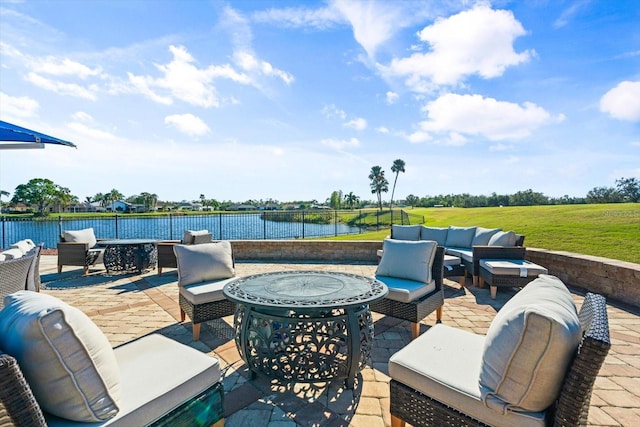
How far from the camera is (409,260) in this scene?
3.36m

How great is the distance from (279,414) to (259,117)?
7.64 m

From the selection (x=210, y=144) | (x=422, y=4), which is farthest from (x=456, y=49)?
(x=210, y=144)

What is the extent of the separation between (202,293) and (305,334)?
1.47 meters

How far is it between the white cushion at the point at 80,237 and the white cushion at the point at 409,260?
5.96 meters

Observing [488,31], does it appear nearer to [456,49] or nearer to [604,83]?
[456,49]

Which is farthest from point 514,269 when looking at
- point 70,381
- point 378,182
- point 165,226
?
point 378,182

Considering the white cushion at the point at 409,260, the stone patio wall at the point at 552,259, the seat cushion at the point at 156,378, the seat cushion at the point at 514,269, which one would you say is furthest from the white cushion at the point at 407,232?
the seat cushion at the point at 156,378

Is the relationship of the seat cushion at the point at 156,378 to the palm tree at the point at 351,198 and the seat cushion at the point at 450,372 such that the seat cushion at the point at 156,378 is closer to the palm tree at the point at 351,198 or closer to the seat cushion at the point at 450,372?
the seat cushion at the point at 450,372

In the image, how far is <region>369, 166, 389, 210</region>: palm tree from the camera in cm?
3834

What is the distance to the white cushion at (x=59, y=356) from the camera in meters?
1.01

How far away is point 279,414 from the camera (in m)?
1.86

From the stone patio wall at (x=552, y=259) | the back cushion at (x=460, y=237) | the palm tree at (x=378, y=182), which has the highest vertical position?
the palm tree at (x=378, y=182)

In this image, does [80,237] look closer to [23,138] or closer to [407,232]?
[23,138]

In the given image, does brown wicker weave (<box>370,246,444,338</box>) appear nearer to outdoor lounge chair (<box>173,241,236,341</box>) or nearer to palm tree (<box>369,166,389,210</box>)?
outdoor lounge chair (<box>173,241,236,341</box>)
